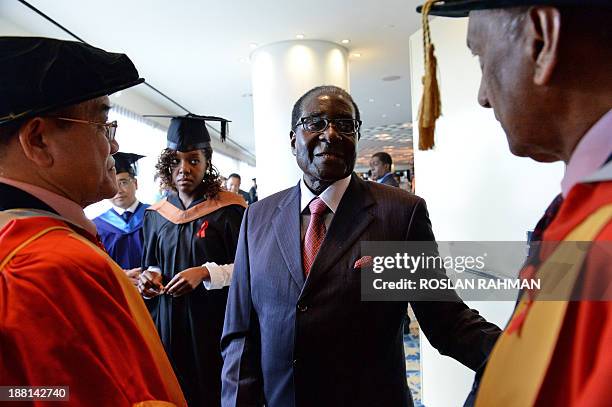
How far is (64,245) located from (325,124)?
0.94 meters

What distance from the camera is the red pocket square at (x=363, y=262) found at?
1260mm

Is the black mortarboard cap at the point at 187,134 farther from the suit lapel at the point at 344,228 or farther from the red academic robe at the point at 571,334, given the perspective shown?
the red academic robe at the point at 571,334

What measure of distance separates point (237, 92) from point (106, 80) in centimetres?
795

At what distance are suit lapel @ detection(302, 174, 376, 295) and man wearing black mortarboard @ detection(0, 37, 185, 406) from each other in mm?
509

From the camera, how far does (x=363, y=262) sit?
49.7 inches

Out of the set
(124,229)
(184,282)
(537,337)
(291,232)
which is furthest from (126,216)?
(537,337)

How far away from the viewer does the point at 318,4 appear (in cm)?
479

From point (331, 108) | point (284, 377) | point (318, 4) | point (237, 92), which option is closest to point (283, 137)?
point (318, 4)

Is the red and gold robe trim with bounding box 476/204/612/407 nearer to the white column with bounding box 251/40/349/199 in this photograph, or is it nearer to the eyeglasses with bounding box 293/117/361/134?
the eyeglasses with bounding box 293/117/361/134

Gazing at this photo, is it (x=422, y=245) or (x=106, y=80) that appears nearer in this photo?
(x=106, y=80)

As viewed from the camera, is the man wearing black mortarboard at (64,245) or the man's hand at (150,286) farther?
Answer: the man's hand at (150,286)

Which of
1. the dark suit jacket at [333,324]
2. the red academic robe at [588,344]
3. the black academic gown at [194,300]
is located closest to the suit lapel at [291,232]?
the dark suit jacket at [333,324]

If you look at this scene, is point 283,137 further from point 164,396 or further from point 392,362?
point 164,396

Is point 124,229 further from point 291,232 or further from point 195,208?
point 291,232
